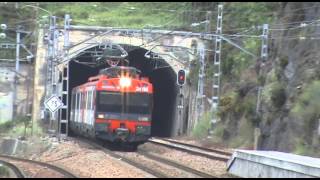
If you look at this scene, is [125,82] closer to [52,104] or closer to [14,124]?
[52,104]

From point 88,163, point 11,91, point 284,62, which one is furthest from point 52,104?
point 11,91

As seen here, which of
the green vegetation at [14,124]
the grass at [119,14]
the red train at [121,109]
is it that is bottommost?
the green vegetation at [14,124]

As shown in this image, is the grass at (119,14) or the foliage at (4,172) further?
the grass at (119,14)

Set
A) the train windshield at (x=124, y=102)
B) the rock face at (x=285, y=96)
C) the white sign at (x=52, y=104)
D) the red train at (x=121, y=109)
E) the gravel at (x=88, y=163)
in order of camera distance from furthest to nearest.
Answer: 1. the white sign at (x=52, y=104)
2. the train windshield at (x=124, y=102)
3. the red train at (x=121, y=109)
4. the rock face at (x=285, y=96)
5. the gravel at (x=88, y=163)

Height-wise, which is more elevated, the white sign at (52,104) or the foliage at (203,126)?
the white sign at (52,104)

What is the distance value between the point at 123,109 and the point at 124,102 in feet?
1.05

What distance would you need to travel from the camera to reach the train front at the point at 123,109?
29.0m

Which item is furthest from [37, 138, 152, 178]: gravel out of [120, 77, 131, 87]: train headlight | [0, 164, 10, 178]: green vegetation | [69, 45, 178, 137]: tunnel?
[69, 45, 178, 137]: tunnel

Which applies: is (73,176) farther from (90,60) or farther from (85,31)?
(90,60)

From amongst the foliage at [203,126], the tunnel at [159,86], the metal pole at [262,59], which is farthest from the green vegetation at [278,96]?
the tunnel at [159,86]

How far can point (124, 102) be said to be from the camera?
96.8 feet

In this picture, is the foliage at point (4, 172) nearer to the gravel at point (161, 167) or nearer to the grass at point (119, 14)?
the gravel at point (161, 167)

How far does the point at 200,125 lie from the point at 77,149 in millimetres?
13297

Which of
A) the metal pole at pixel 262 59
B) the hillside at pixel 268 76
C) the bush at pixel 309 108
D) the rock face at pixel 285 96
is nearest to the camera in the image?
the bush at pixel 309 108
